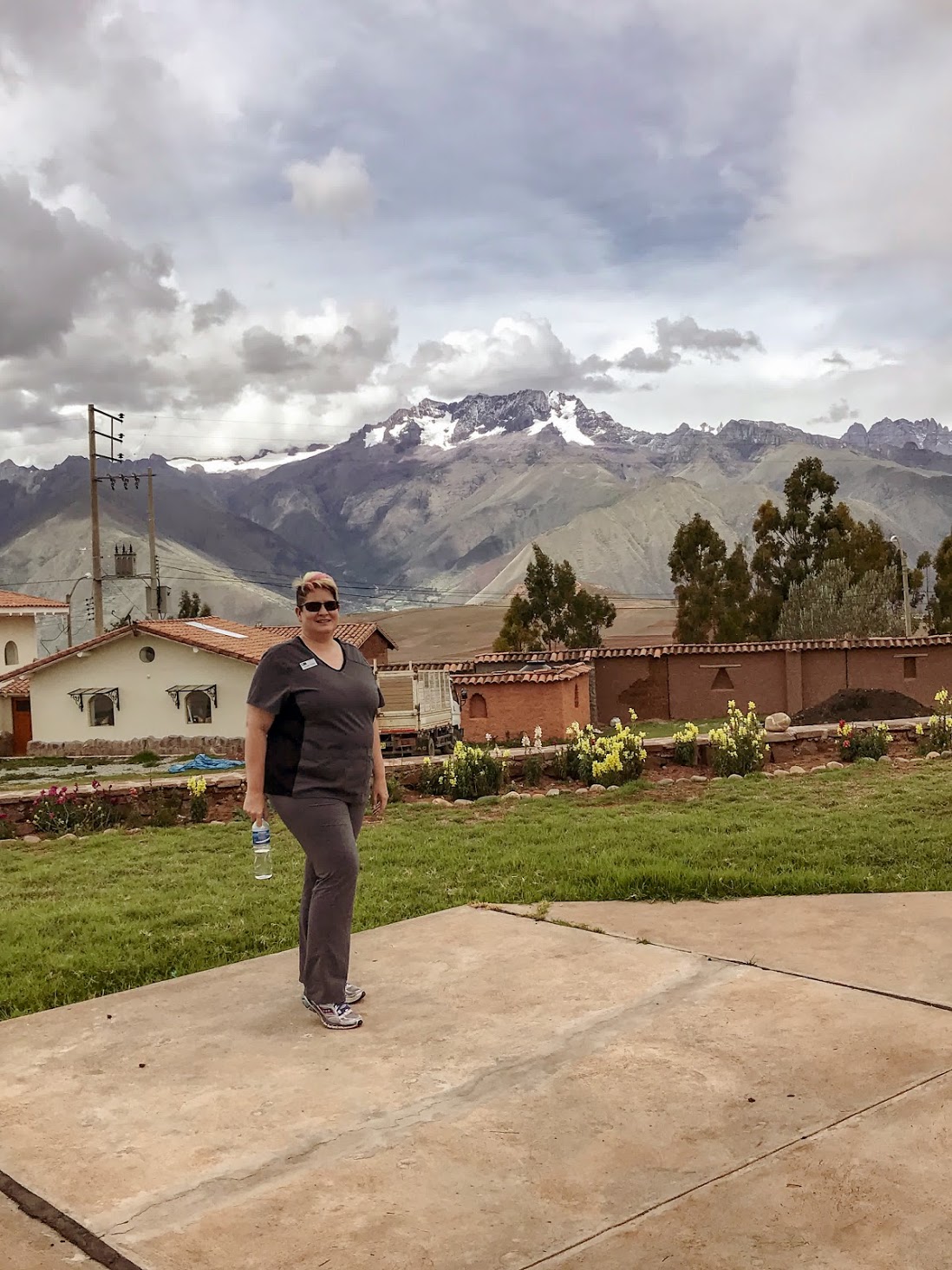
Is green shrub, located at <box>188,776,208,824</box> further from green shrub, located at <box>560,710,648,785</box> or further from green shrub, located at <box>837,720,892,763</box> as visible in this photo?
green shrub, located at <box>837,720,892,763</box>

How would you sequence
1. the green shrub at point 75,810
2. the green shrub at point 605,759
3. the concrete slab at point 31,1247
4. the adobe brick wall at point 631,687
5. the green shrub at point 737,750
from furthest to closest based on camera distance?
the adobe brick wall at point 631,687 → the green shrub at point 737,750 → the green shrub at point 605,759 → the green shrub at point 75,810 → the concrete slab at point 31,1247

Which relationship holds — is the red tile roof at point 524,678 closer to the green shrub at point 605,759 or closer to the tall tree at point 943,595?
the green shrub at point 605,759

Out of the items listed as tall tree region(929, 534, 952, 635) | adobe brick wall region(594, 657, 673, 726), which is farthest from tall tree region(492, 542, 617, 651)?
adobe brick wall region(594, 657, 673, 726)

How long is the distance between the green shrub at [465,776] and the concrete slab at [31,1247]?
34.4ft

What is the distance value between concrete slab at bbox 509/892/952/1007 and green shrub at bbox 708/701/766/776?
765 cm

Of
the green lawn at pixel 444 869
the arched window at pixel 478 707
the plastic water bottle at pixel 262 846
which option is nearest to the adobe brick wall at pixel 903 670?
the arched window at pixel 478 707

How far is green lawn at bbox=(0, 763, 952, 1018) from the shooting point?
6.46 metres

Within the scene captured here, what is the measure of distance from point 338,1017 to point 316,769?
992 millimetres

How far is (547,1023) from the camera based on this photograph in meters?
4.61

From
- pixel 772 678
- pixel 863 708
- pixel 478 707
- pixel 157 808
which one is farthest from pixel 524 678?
pixel 157 808

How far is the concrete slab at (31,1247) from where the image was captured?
3.00 metres

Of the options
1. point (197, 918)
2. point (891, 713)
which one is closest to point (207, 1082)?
point (197, 918)

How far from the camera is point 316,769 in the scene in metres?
4.94

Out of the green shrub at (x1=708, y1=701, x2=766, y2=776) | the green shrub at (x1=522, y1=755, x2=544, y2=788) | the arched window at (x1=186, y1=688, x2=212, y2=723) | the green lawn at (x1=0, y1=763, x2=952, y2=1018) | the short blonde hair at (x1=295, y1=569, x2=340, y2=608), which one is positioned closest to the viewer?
the short blonde hair at (x1=295, y1=569, x2=340, y2=608)
